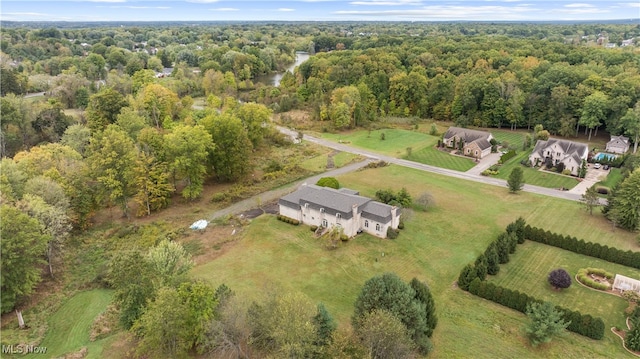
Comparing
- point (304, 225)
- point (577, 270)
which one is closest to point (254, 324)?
point (304, 225)

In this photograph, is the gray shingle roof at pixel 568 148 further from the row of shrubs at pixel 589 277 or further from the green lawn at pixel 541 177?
the row of shrubs at pixel 589 277

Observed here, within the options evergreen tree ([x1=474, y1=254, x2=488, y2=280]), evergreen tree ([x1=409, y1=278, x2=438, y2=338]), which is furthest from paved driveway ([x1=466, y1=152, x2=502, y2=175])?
evergreen tree ([x1=409, y1=278, x2=438, y2=338])

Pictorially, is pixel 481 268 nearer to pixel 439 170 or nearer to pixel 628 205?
pixel 628 205

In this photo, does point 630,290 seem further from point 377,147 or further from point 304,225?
point 377,147

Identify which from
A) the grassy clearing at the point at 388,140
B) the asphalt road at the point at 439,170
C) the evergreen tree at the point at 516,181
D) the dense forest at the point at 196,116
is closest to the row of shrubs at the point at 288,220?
the dense forest at the point at 196,116

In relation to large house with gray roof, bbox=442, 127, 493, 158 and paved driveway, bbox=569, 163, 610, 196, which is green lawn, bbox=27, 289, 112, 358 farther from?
large house with gray roof, bbox=442, 127, 493, 158

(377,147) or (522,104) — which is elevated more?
(522,104)
